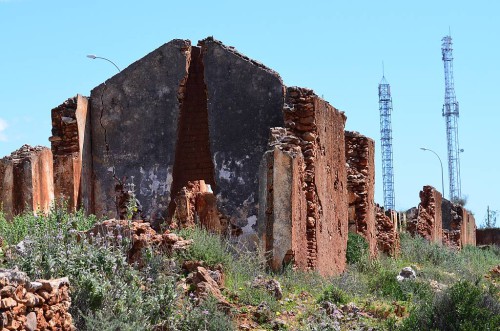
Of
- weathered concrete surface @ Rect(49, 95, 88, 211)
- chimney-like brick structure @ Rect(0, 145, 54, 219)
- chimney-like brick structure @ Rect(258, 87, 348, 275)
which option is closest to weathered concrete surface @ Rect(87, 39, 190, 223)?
weathered concrete surface @ Rect(49, 95, 88, 211)

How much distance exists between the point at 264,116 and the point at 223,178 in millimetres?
1568

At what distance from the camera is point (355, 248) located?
2536cm

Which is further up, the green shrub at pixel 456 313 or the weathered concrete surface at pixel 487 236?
the weathered concrete surface at pixel 487 236

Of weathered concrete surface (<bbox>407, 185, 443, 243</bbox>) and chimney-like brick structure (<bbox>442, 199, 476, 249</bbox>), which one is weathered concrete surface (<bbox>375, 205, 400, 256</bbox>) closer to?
weathered concrete surface (<bbox>407, 185, 443, 243</bbox>)

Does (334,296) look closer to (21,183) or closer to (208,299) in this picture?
(208,299)

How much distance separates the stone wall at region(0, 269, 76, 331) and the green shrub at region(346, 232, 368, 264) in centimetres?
1254

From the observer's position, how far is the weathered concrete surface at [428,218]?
3712 cm

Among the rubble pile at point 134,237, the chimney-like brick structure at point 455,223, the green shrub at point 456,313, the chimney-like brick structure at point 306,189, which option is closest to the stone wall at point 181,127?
the chimney-like brick structure at point 306,189

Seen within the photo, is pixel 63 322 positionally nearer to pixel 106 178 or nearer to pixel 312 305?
pixel 312 305

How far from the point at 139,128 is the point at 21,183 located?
3165 millimetres

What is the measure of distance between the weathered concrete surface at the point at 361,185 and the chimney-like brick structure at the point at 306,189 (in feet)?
5.66

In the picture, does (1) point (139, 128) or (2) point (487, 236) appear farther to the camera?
(2) point (487, 236)

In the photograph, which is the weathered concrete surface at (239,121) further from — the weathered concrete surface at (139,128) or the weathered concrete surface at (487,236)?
the weathered concrete surface at (487,236)

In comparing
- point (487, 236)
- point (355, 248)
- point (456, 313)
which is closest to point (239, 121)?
point (355, 248)
